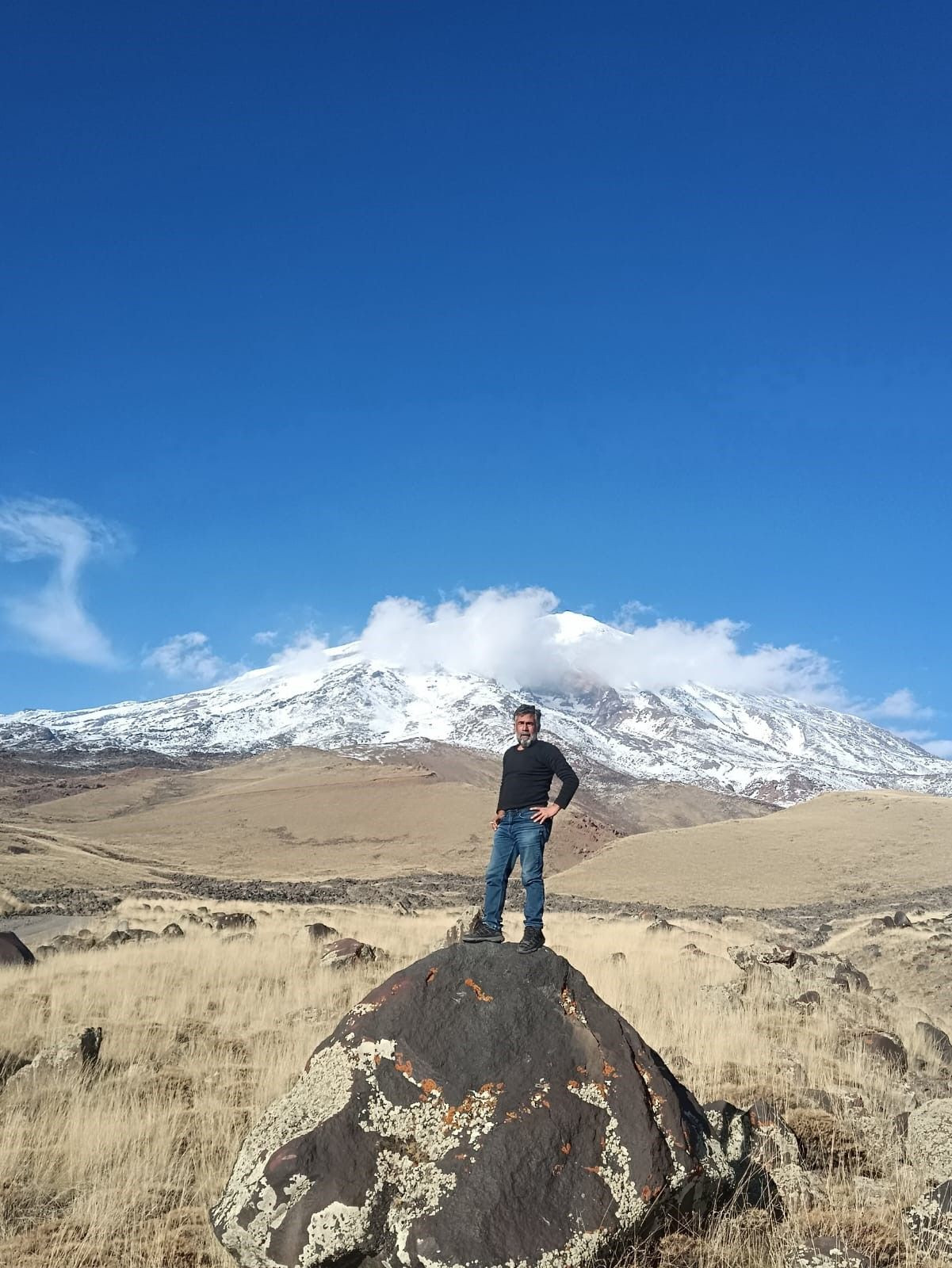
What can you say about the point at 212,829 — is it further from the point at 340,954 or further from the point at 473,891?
the point at 340,954

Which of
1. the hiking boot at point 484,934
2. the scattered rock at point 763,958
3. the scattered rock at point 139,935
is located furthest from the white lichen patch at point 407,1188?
the scattered rock at point 139,935

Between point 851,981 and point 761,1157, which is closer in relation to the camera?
point 761,1157

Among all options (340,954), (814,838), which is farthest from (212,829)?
(340,954)

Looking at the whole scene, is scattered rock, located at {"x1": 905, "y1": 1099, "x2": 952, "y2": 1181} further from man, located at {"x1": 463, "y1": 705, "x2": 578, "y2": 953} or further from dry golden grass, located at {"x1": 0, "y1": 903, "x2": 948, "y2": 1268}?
man, located at {"x1": 463, "y1": 705, "x2": 578, "y2": 953}

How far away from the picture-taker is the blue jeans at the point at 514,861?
257 inches

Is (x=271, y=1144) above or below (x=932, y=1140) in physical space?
above

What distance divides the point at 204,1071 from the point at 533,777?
4.27m

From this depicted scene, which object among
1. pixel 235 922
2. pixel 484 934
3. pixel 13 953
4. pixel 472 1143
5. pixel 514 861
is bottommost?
pixel 235 922

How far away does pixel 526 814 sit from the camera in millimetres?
6777

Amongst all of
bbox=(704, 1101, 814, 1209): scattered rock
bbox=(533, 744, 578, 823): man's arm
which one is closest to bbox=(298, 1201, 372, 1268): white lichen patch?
bbox=(704, 1101, 814, 1209): scattered rock

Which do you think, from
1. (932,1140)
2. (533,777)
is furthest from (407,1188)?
(932,1140)

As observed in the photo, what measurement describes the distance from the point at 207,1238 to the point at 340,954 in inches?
365

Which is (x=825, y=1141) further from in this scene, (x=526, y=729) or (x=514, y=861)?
(x=526, y=729)

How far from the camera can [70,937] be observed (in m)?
17.1
